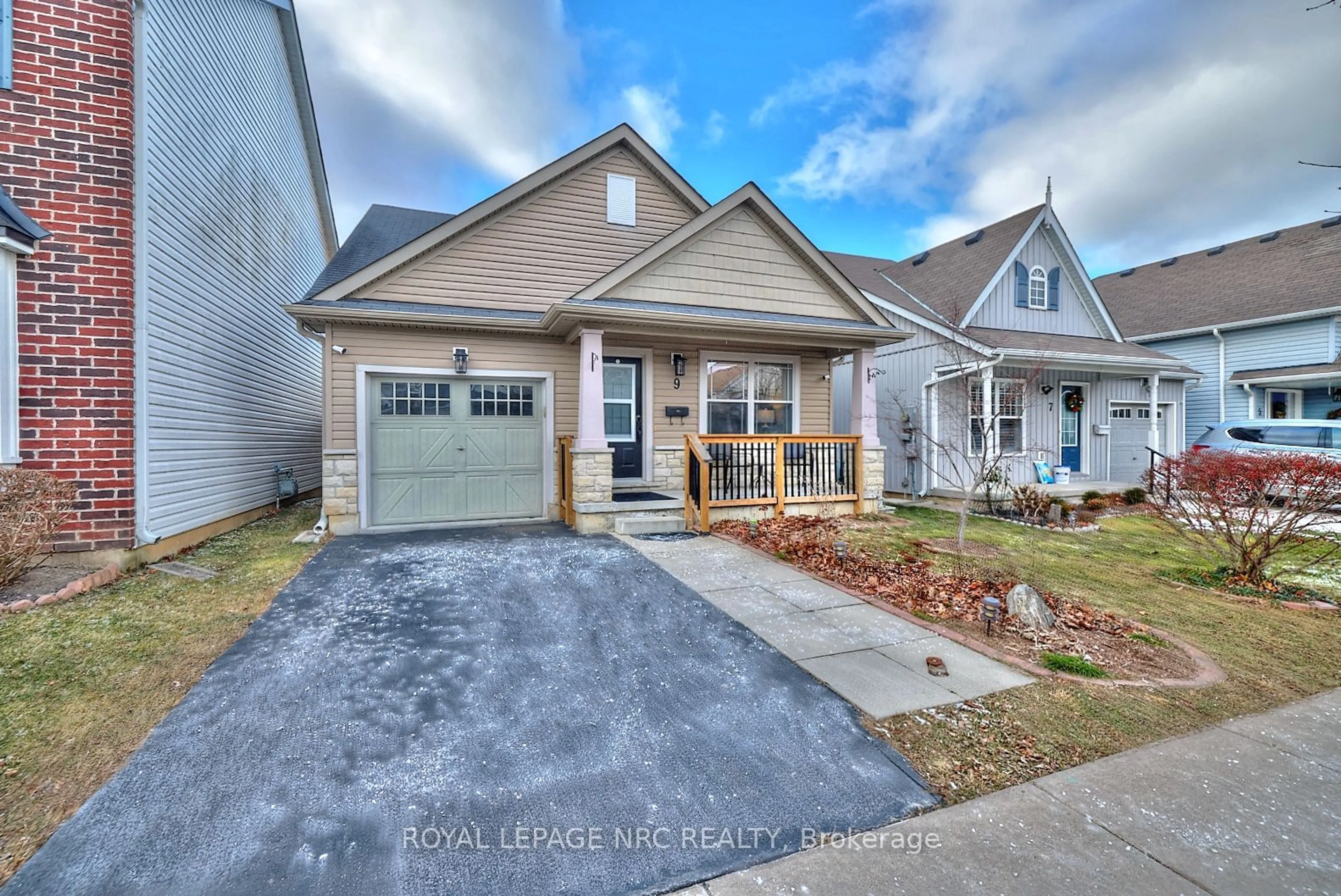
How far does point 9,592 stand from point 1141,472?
729 inches

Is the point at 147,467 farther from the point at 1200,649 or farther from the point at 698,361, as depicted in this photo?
the point at 1200,649

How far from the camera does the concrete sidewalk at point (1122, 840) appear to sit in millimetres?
1816

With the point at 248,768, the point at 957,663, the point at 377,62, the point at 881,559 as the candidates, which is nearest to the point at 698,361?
the point at 881,559

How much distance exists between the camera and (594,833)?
205 cm

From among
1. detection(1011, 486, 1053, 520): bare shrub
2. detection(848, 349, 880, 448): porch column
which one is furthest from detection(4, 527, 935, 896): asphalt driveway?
detection(1011, 486, 1053, 520): bare shrub

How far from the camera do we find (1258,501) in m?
5.26

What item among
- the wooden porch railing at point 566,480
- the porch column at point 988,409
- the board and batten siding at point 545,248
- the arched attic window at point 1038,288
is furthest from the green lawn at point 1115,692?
the arched attic window at point 1038,288

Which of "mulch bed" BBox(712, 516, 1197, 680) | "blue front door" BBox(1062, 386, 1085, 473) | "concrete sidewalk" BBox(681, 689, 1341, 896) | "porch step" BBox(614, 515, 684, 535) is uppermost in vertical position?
"blue front door" BBox(1062, 386, 1085, 473)

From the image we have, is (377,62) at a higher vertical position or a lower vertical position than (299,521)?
higher

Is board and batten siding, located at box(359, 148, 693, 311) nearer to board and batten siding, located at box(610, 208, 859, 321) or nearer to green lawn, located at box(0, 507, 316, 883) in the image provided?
board and batten siding, located at box(610, 208, 859, 321)

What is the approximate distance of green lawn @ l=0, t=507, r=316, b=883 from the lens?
221 cm

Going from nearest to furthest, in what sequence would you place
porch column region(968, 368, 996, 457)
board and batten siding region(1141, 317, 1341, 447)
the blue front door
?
porch column region(968, 368, 996, 457) → the blue front door → board and batten siding region(1141, 317, 1341, 447)

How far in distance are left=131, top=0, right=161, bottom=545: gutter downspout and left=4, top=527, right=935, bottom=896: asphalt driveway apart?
8.78 feet

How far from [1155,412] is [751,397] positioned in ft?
32.6
